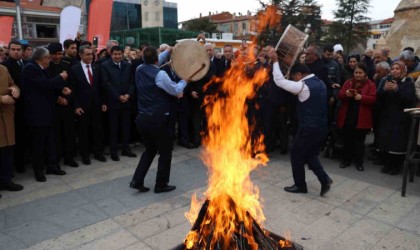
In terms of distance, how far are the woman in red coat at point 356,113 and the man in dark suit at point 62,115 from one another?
202 inches

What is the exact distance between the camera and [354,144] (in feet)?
21.1

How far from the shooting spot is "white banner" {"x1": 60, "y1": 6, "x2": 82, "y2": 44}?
9.27 m

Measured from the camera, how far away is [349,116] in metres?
6.27

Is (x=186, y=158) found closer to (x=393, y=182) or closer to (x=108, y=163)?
(x=108, y=163)

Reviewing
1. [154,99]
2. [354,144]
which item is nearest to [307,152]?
[354,144]

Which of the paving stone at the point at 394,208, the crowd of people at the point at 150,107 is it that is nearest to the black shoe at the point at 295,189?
the crowd of people at the point at 150,107

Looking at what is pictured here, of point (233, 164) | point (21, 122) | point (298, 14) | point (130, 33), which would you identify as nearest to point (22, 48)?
point (21, 122)

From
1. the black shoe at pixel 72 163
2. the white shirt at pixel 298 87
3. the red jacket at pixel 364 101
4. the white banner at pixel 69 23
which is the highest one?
the white banner at pixel 69 23

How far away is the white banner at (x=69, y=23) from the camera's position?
9.27 metres

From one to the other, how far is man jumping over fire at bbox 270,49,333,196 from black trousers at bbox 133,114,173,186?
6.06 feet

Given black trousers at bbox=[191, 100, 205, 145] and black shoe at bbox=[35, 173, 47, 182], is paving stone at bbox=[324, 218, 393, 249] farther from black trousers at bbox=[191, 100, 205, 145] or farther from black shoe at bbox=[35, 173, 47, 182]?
black shoe at bbox=[35, 173, 47, 182]

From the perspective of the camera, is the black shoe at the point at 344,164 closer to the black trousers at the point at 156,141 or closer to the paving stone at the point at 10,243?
the black trousers at the point at 156,141

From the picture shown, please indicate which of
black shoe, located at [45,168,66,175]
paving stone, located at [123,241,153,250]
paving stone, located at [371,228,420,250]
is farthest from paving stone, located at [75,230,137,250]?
paving stone, located at [371,228,420,250]

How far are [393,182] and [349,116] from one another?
1397 millimetres
